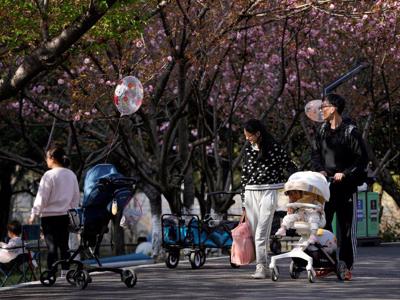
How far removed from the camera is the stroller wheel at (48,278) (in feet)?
44.7

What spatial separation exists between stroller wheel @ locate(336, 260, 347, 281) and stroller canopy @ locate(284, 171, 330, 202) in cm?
78

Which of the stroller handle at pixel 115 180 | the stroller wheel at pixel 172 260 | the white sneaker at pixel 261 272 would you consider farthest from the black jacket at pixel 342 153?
the stroller wheel at pixel 172 260

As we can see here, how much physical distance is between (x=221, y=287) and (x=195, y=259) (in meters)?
3.34

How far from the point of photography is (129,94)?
Result: 59.6ft

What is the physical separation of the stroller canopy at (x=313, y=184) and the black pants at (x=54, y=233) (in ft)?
8.50

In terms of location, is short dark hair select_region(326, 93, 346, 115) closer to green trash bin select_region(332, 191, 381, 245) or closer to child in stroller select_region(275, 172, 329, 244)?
child in stroller select_region(275, 172, 329, 244)

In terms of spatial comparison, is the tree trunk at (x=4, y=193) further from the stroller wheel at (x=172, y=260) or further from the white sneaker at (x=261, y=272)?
the white sneaker at (x=261, y=272)

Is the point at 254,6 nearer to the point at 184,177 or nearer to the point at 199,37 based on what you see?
the point at 199,37

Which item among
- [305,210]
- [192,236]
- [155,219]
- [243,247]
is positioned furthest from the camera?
[155,219]

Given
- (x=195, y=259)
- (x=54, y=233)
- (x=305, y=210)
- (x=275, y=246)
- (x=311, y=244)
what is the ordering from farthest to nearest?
(x=275, y=246)
(x=195, y=259)
(x=54, y=233)
(x=311, y=244)
(x=305, y=210)

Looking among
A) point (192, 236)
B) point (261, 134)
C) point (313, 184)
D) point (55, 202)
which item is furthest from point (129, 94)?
point (313, 184)

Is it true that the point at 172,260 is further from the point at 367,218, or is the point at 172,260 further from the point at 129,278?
the point at 367,218

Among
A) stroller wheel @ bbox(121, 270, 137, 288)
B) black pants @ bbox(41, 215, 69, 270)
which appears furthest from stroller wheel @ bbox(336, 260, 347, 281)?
black pants @ bbox(41, 215, 69, 270)

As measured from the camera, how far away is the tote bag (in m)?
14.2
